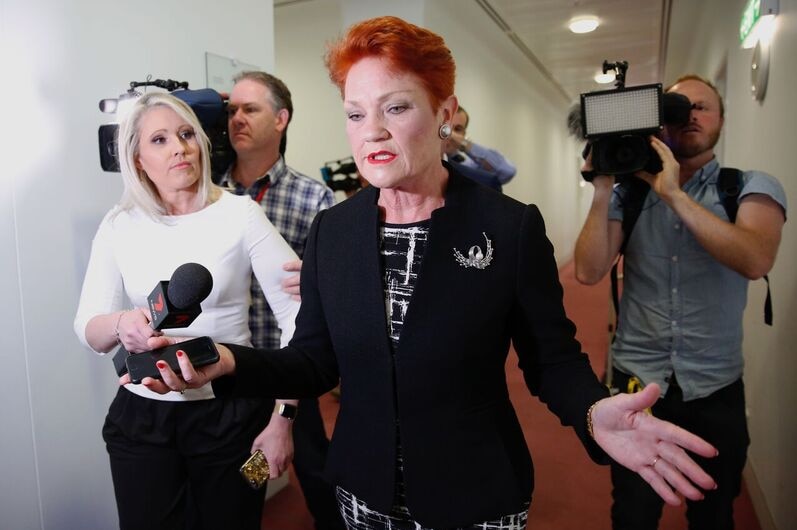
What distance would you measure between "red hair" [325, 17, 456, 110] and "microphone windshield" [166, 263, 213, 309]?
1.44ft

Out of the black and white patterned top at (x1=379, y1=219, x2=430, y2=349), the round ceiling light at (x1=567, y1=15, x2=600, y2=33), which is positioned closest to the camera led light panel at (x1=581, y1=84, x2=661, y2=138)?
the black and white patterned top at (x1=379, y1=219, x2=430, y2=349)

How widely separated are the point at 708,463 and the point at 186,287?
5.00 feet

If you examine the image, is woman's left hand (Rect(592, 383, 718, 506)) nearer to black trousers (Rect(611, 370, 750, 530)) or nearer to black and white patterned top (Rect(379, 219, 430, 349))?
black and white patterned top (Rect(379, 219, 430, 349))

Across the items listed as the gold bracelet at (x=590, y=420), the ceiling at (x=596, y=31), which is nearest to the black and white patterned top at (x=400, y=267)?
the gold bracelet at (x=590, y=420)

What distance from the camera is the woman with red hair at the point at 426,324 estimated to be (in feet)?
3.35

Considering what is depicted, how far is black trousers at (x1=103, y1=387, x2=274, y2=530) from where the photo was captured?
148 centimetres

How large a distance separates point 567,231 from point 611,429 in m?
11.4

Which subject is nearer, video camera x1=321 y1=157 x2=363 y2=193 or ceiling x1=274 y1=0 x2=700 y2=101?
video camera x1=321 y1=157 x2=363 y2=193

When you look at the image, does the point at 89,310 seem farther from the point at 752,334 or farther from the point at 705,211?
the point at 752,334

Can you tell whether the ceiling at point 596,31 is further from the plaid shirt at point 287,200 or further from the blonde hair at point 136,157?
the blonde hair at point 136,157

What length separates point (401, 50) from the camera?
1.00 m

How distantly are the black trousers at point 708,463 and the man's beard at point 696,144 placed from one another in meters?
0.67

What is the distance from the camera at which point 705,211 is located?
1.60 m

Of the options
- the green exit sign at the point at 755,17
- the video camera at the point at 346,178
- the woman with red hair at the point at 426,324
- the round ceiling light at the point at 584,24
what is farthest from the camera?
the round ceiling light at the point at 584,24
